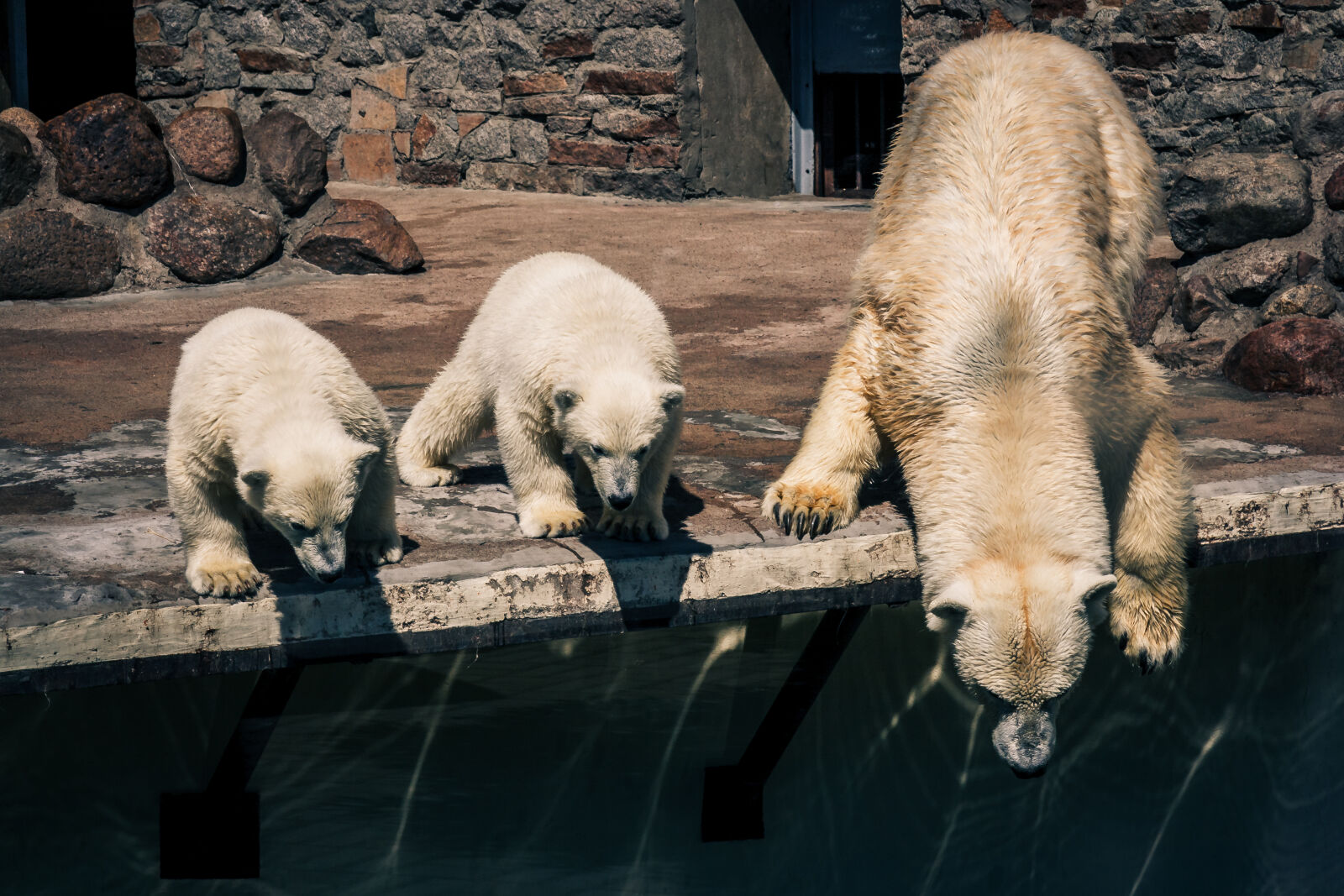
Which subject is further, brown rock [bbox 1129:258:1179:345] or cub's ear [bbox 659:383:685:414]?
brown rock [bbox 1129:258:1179:345]

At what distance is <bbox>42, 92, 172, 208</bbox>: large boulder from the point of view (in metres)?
6.53

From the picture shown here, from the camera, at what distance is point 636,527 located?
3197 millimetres

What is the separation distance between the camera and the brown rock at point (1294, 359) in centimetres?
481

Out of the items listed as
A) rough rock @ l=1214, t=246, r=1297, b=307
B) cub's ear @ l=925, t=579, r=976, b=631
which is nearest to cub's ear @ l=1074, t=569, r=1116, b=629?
cub's ear @ l=925, t=579, r=976, b=631

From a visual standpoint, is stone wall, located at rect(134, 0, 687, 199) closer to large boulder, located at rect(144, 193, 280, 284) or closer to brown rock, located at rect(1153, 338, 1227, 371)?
large boulder, located at rect(144, 193, 280, 284)

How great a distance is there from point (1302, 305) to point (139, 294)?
17.3ft

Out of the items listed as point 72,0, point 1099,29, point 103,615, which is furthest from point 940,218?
point 72,0

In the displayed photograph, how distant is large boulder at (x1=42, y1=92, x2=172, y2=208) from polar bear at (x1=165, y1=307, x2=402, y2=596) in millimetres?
3936

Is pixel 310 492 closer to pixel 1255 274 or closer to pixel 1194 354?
pixel 1194 354

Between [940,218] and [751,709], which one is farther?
[751,709]

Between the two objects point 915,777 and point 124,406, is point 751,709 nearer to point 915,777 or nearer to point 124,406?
point 915,777

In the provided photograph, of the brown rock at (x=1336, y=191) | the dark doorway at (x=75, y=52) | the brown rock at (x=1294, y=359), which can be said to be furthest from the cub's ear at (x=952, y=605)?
the dark doorway at (x=75, y=52)

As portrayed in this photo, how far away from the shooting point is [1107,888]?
16.2 feet

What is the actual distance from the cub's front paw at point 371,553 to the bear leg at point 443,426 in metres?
0.66
